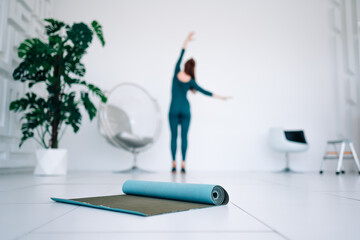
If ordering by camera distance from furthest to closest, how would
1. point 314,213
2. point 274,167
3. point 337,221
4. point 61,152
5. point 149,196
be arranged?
1. point 274,167
2. point 61,152
3. point 149,196
4. point 314,213
5. point 337,221

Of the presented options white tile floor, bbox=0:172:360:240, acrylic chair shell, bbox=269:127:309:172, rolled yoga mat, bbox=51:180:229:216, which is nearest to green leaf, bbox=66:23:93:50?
rolled yoga mat, bbox=51:180:229:216

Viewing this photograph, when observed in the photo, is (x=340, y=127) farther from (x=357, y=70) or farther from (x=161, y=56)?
(x=161, y=56)

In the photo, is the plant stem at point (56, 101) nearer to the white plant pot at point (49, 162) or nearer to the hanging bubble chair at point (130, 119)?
the white plant pot at point (49, 162)

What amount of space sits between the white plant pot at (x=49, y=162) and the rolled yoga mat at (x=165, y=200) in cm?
187

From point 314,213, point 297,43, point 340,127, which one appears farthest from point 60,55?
point 340,127

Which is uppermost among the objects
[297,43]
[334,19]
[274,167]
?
[334,19]

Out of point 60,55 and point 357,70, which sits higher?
point 357,70

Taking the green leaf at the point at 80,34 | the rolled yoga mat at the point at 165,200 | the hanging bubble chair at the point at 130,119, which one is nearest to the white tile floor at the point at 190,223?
the rolled yoga mat at the point at 165,200

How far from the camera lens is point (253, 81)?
466cm

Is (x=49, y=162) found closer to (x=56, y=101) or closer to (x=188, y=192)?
(x=56, y=101)

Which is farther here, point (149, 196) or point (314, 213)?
point (149, 196)

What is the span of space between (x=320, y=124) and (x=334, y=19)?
1.81 m

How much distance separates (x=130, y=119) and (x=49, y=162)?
1437 millimetres

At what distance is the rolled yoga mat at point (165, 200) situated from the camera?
0.83 m
